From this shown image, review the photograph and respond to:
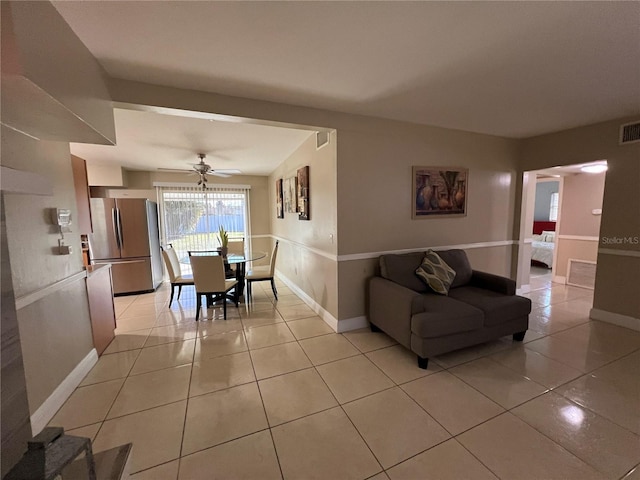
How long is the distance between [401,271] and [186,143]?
3.35 m

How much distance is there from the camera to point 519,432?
5.31ft

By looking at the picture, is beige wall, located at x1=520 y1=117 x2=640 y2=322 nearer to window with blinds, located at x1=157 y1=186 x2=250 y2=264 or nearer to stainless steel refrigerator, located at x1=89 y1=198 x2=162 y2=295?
window with blinds, located at x1=157 y1=186 x2=250 y2=264

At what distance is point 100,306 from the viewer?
105 inches

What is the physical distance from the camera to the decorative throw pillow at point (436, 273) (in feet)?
9.22

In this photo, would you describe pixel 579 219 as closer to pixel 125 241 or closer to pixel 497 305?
pixel 497 305

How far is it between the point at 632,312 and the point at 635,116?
2248 millimetres

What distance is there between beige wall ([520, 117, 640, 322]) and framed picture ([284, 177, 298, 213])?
3907 mm

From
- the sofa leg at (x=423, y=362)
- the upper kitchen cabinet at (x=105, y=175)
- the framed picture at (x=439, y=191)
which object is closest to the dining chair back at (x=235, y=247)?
the upper kitchen cabinet at (x=105, y=175)

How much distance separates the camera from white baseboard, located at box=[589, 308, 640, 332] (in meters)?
2.97

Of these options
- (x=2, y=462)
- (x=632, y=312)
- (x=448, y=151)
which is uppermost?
(x=448, y=151)

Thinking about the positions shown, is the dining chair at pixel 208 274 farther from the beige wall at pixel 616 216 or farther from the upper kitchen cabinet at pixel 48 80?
the beige wall at pixel 616 216

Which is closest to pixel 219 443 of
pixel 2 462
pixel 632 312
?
pixel 2 462

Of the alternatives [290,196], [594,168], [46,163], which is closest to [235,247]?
[290,196]

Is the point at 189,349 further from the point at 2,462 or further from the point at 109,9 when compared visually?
the point at 109,9
